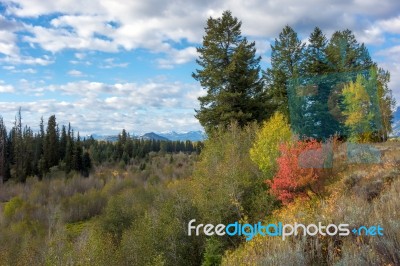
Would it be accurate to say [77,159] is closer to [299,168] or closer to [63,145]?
[63,145]

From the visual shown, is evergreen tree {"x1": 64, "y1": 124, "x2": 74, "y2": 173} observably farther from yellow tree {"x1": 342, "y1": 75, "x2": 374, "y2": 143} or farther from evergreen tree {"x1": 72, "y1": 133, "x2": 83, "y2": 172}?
yellow tree {"x1": 342, "y1": 75, "x2": 374, "y2": 143}

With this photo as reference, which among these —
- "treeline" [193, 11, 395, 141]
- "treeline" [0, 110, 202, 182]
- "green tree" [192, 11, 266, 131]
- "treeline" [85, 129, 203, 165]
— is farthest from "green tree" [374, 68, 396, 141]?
"treeline" [85, 129, 203, 165]

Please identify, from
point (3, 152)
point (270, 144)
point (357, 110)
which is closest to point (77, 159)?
point (3, 152)

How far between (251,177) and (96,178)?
160 ft

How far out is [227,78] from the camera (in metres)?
33.1

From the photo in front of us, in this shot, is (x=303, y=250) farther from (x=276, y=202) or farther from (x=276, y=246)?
(x=276, y=202)

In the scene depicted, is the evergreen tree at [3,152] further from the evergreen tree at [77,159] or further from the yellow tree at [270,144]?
the yellow tree at [270,144]

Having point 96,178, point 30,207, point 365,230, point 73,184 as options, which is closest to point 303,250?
point 365,230

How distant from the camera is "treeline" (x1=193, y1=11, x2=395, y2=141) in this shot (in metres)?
19.8

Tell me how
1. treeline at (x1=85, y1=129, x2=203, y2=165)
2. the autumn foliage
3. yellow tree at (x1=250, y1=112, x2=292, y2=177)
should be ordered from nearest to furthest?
the autumn foliage → yellow tree at (x1=250, y1=112, x2=292, y2=177) → treeline at (x1=85, y1=129, x2=203, y2=165)

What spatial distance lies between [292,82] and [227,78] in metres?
5.83

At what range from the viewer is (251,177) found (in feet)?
80.4

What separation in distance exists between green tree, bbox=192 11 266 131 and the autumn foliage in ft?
42.4

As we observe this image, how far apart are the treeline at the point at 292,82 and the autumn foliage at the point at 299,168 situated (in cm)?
161
